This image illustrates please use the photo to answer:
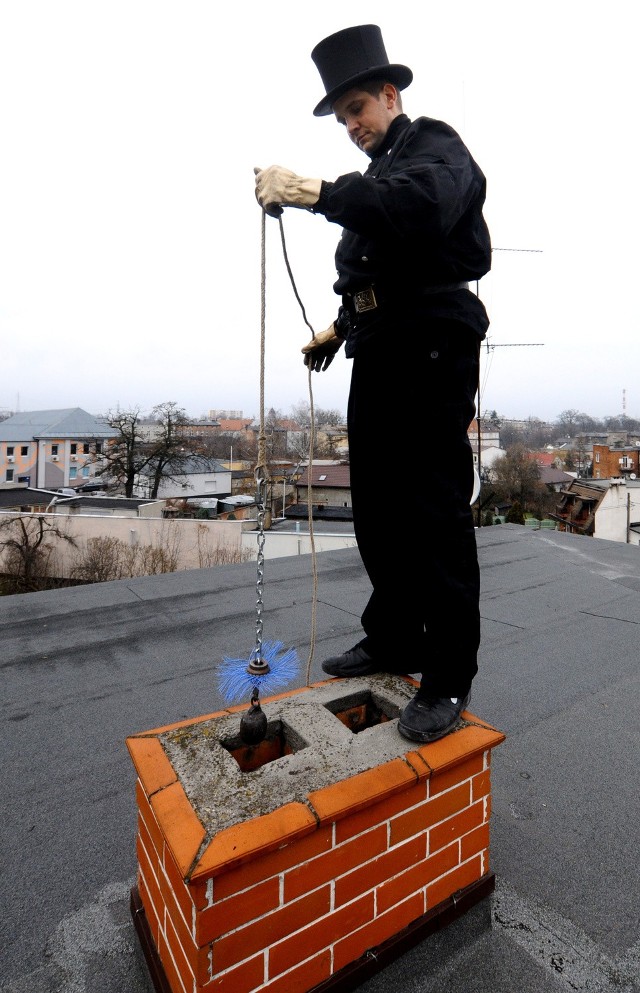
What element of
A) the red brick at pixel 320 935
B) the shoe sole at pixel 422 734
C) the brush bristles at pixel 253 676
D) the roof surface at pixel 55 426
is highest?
the roof surface at pixel 55 426

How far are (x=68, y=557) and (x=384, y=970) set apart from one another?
49.2 feet

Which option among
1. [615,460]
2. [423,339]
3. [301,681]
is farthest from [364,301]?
[615,460]

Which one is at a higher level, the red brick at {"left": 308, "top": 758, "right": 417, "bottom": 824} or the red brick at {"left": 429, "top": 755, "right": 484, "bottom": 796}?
the red brick at {"left": 308, "top": 758, "right": 417, "bottom": 824}

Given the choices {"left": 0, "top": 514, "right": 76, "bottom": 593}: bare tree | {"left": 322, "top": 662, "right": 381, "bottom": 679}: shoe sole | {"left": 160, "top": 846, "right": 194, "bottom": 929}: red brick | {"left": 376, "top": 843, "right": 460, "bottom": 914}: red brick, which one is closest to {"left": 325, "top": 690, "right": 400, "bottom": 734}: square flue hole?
{"left": 322, "top": 662, "right": 381, "bottom": 679}: shoe sole

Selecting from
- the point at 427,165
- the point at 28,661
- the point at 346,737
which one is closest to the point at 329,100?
the point at 427,165

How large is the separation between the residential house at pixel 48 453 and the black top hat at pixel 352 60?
40724 millimetres

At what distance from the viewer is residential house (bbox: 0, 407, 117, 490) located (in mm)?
39312

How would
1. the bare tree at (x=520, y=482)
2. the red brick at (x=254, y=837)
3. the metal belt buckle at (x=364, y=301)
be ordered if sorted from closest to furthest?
the red brick at (x=254, y=837) < the metal belt buckle at (x=364, y=301) < the bare tree at (x=520, y=482)

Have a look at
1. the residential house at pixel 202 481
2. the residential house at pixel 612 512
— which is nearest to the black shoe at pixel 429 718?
the residential house at pixel 612 512

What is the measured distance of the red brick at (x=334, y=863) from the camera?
0.95 m

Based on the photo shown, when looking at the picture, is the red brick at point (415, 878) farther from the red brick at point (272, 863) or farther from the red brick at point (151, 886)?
the red brick at point (151, 886)

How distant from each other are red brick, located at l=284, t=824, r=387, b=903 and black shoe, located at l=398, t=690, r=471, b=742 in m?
0.21

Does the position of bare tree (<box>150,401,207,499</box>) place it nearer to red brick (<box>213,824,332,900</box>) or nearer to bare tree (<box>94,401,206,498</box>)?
bare tree (<box>94,401,206,498</box>)

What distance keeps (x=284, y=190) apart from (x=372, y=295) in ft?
1.11
